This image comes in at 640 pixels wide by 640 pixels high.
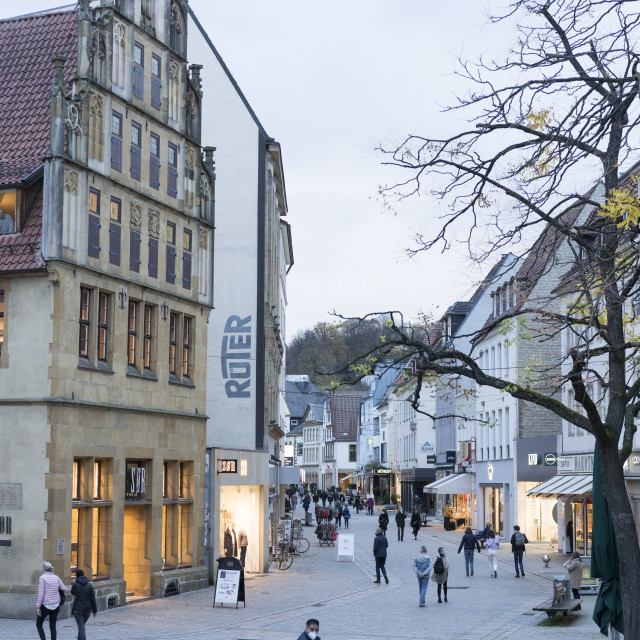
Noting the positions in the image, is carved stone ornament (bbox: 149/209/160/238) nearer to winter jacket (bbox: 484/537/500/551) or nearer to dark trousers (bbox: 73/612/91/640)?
dark trousers (bbox: 73/612/91/640)

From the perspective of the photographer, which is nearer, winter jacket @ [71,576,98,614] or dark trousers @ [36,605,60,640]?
dark trousers @ [36,605,60,640]

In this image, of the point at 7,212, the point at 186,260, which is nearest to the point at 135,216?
the point at 186,260

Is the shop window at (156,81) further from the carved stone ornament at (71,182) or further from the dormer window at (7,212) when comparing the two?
the dormer window at (7,212)

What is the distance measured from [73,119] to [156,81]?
475cm

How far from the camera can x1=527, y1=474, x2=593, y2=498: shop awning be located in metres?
38.8

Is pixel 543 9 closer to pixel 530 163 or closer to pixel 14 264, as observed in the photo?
pixel 530 163

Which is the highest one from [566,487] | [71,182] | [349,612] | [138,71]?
[138,71]

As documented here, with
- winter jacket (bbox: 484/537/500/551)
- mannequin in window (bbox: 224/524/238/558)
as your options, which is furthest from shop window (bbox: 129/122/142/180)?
winter jacket (bbox: 484/537/500/551)

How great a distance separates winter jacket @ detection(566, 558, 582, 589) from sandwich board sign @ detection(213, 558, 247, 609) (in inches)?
297

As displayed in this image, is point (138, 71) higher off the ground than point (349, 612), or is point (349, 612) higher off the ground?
point (138, 71)

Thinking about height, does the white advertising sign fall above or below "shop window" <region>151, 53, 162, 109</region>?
below

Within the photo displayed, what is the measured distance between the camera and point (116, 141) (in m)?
27.4

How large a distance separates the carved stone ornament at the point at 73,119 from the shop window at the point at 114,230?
6.88 ft

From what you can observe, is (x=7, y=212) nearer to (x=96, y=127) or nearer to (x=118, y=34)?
(x=96, y=127)
